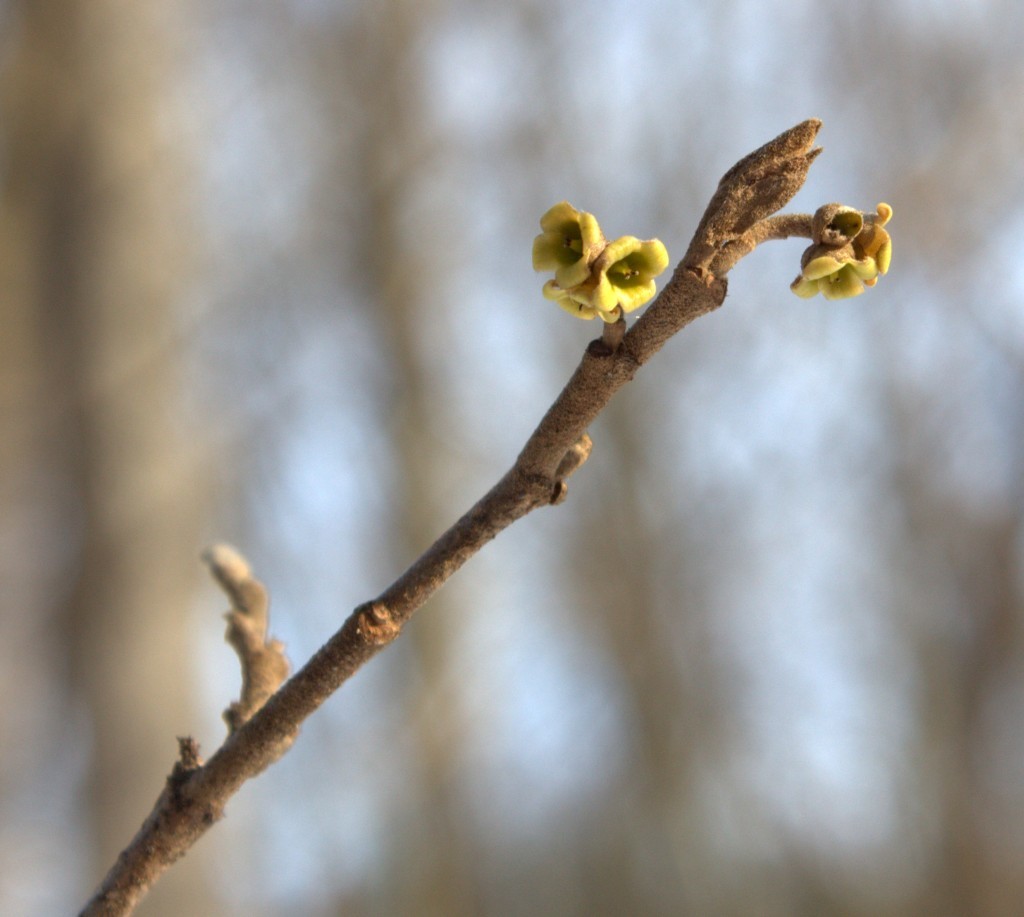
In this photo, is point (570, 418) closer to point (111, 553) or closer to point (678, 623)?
point (111, 553)

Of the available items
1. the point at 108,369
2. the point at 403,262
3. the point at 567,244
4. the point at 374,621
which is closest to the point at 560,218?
the point at 567,244

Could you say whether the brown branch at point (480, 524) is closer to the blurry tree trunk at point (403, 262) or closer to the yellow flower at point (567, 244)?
the yellow flower at point (567, 244)

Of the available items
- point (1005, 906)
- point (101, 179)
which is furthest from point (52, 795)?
point (1005, 906)

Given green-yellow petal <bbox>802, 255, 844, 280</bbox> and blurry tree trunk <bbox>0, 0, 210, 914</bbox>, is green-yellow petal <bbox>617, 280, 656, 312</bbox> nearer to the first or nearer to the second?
green-yellow petal <bbox>802, 255, 844, 280</bbox>

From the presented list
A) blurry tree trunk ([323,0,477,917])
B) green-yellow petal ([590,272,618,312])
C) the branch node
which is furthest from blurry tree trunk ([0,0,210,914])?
green-yellow petal ([590,272,618,312])

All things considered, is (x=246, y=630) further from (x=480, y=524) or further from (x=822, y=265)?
(x=822, y=265)

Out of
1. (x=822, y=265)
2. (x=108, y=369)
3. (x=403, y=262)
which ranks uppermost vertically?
(x=403, y=262)
